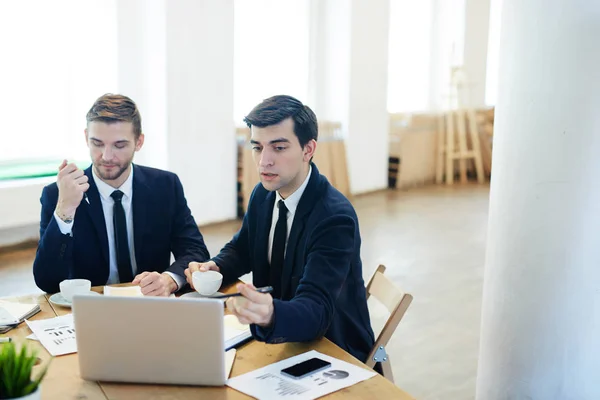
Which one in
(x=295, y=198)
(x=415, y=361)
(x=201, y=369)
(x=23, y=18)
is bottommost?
(x=415, y=361)

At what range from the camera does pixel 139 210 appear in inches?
115

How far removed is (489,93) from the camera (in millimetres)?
10570

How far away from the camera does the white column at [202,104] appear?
6.45 metres

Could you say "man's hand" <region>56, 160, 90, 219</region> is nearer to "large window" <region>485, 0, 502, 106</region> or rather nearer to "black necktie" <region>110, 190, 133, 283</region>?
"black necktie" <region>110, 190, 133, 283</region>

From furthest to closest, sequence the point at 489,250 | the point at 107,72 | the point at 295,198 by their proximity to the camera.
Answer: the point at 107,72, the point at 489,250, the point at 295,198

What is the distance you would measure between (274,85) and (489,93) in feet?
13.5

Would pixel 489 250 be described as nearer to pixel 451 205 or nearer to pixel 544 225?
pixel 544 225

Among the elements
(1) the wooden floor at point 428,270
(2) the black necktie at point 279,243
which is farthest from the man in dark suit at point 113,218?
(1) the wooden floor at point 428,270

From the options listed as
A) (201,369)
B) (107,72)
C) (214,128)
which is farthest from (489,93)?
(201,369)

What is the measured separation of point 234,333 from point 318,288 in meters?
0.30

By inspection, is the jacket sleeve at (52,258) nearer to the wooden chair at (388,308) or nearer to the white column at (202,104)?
the wooden chair at (388,308)

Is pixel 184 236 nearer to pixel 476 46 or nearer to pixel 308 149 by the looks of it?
pixel 308 149

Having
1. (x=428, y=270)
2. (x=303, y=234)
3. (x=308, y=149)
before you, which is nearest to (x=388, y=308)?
(x=303, y=234)

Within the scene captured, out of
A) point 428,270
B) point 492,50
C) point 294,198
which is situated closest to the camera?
point 294,198
